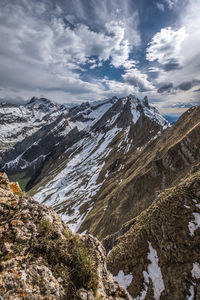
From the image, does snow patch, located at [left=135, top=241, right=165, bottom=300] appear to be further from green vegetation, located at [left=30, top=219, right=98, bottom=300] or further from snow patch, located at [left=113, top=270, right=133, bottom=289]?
green vegetation, located at [left=30, top=219, right=98, bottom=300]

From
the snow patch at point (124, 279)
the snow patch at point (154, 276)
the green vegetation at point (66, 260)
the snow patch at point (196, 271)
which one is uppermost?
the green vegetation at point (66, 260)

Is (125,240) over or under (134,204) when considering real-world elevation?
over

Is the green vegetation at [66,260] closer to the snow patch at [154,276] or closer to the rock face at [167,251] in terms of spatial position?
the rock face at [167,251]

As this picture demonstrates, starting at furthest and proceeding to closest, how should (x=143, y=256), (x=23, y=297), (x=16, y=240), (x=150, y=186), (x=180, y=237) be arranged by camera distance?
(x=150, y=186) < (x=143, y=256) < (x=180, y=237) < (x=16, y=240) < (x=23, y=297)

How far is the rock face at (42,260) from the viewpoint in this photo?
554cm

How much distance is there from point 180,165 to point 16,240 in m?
43.3

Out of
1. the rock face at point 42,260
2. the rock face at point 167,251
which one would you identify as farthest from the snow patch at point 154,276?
the rock face at point 42,260

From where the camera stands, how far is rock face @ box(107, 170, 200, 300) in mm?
13648

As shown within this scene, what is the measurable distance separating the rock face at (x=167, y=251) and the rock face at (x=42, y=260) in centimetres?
Answer: 953

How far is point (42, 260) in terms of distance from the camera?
6.48 metres

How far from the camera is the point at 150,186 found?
145ft

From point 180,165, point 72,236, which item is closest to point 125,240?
point 72,236

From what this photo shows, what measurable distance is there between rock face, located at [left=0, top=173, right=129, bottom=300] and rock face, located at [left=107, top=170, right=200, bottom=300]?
9530 mm

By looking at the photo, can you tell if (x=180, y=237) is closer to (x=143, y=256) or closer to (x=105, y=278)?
(x=143, y=256)
